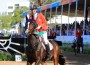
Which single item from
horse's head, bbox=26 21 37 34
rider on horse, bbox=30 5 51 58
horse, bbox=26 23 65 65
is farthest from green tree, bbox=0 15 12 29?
horse's head, bbox=26 21 37 34

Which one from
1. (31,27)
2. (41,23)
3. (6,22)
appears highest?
(41,23)

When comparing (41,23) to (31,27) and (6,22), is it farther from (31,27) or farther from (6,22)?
(6,22)

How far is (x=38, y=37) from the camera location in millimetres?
11914

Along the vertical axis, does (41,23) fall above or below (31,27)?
above

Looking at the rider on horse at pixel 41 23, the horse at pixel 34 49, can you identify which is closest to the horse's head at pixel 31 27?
the horse at pixel 34 49

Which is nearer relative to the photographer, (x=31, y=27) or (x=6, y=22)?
(x=31, y=27)

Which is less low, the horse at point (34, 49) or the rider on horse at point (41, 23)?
the rider on horse at point (41, 23)

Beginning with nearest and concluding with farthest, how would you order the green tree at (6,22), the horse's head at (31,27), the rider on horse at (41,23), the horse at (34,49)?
the horse's head at (31,27), the horse at (34,49), the rider on horse at (41,23), the green tree at (6,22)

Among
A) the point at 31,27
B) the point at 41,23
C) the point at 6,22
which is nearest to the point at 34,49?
the point at 31,27

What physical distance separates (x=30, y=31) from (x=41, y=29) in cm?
110

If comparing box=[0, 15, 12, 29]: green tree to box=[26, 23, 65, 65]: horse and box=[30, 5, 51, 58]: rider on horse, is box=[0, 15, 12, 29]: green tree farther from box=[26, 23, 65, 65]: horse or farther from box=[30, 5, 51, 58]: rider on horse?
box=[26, 23, 65, 65]: horse

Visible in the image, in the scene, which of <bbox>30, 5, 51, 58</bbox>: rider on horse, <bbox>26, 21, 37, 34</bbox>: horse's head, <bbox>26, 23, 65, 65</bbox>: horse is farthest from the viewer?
<bbox>30, 5, 51, 58</bbox>: rider on horse

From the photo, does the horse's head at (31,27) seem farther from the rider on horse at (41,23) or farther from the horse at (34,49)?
the rider on horse at (41,23)

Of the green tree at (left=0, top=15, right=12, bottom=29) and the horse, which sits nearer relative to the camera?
the horse
